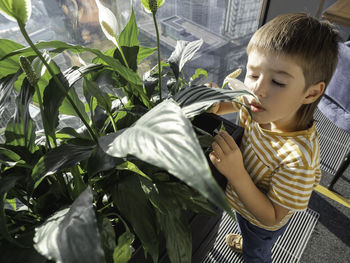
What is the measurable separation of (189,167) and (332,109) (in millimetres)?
1001

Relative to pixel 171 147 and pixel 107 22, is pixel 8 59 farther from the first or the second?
pixel 171 147

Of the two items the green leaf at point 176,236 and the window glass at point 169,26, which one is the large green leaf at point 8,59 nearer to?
the window glass at point 169,26

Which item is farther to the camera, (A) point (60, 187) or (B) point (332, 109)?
(B) point (332, 109)

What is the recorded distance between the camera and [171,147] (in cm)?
20

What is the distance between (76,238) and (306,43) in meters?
0.49

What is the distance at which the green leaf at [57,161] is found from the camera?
1.03ft

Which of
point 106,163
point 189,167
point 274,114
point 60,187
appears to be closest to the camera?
point 189,167

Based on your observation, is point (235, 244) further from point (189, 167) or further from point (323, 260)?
point (189, 167)

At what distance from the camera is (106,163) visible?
29 cm

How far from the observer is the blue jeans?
0.69m

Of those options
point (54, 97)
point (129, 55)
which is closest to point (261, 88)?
point (129, 55)

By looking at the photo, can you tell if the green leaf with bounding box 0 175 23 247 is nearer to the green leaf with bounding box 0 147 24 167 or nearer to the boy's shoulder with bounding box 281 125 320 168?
the green leaf with bounding box 0 147 24 167

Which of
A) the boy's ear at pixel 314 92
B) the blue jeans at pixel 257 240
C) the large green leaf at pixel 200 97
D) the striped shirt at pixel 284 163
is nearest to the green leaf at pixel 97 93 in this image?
the large green leaf at pixel 200 97

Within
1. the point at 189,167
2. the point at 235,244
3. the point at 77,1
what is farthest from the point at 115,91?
the point at 235,244
